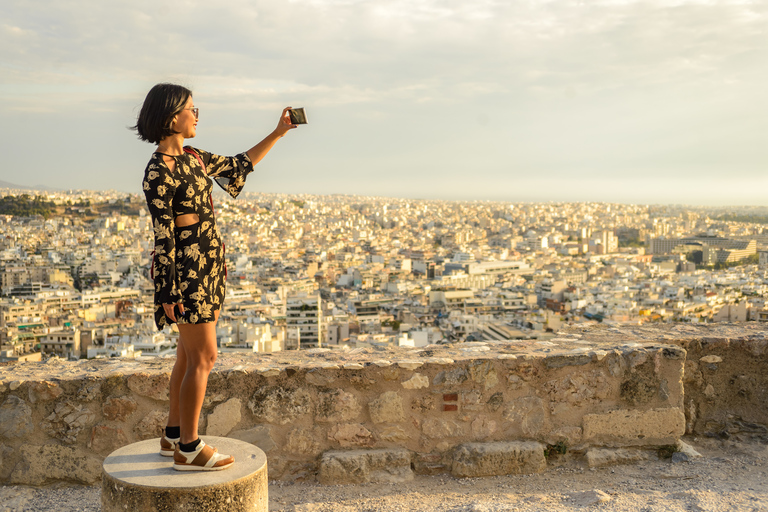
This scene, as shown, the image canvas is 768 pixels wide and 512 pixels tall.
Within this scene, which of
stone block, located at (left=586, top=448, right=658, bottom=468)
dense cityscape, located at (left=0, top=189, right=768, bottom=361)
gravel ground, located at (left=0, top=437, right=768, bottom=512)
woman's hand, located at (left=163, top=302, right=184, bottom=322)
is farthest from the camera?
dense cityscape, located at (left=0, top=189, right=768, bottom=361)

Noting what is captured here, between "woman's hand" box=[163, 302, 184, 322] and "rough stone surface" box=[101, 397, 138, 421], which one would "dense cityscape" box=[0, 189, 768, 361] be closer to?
"rough stone surface" box=[101, 397, 138, 421]

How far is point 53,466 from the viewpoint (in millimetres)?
2283

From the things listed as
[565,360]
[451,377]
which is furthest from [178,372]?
[565,360]

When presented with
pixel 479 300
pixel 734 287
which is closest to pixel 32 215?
pixel 479 300

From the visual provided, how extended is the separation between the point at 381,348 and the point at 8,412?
1358 millimetres

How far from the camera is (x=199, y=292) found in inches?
67.0

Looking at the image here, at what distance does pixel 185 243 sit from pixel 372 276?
5179cm

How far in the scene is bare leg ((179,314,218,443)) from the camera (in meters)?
1.72

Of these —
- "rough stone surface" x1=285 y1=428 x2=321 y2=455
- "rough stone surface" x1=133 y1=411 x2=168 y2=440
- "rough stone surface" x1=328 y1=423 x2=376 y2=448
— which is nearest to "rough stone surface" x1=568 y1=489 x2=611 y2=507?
"rough stone surface" x1=328 y1=423 x2=376 y2=448

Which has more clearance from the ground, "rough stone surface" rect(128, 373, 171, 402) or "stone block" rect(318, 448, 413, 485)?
"rough stone surface" rect(128, 373, 171, 402)

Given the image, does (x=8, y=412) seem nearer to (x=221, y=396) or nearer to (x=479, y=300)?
(x=221, y=396)

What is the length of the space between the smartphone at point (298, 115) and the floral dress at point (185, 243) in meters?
0.32

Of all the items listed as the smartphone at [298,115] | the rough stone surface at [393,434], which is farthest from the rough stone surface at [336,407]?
the smartphone at [298,115]

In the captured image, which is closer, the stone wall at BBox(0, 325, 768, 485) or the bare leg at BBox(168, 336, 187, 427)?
the bare leg at BBox(168, 336, 187, 427)
